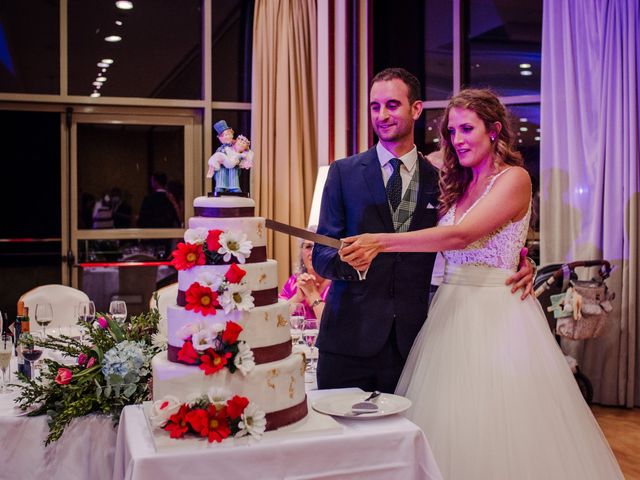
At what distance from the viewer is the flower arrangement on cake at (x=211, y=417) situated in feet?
6.25

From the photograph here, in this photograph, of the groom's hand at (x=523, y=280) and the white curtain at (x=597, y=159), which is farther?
the white curtain at (x=597, y=159)

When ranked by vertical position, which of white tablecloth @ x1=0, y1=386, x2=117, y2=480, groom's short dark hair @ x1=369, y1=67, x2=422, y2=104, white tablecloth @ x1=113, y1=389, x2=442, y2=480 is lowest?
white tablecloth @ x1=0, y1=386, x2=117, y2=480

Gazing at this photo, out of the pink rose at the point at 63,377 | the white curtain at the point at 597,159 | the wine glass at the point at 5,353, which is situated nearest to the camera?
the pink rose at the point at 63,377

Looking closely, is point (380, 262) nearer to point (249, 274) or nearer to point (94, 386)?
point (249, 274)

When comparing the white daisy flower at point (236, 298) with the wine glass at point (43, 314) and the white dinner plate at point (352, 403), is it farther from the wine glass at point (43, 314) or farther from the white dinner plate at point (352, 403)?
the wine glass at point (43, 314)

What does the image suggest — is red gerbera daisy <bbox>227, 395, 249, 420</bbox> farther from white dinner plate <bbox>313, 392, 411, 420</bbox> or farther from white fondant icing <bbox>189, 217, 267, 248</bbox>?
white fondant icing <bbox>189, 217, 267, 248</bbox>

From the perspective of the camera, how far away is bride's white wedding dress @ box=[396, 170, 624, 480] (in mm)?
2311

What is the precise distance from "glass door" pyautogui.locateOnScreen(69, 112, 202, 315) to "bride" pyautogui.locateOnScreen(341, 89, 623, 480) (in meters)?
4.38

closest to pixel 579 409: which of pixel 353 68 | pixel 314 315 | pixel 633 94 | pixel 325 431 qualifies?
pixel 325 431

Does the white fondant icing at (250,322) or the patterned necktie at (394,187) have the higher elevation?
the patterned necktie at (394,187)

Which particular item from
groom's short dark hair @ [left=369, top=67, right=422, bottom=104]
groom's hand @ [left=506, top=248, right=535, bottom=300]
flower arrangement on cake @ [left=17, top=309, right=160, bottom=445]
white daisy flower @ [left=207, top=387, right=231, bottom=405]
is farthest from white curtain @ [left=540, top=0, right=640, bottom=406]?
white daisy flower @ [left=207, top=387, right=231, bottom=405]

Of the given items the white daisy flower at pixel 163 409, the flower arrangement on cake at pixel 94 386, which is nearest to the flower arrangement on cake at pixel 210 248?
the white daisy flower at pixel 163 409

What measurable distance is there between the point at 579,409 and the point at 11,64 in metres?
5.51

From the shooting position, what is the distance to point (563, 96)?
18.0 ft
